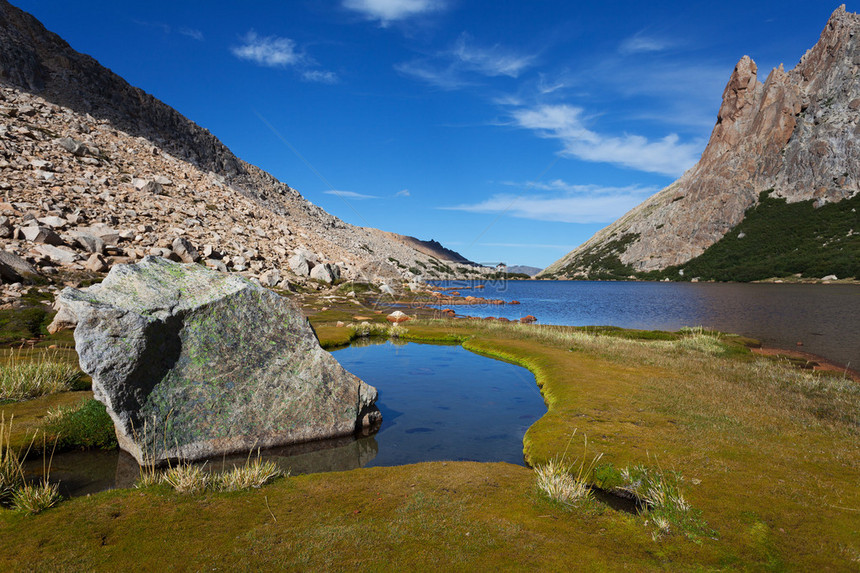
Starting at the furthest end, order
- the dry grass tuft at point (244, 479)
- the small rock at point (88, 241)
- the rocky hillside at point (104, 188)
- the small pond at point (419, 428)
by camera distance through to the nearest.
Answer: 1. the rocky hillside at point (104, 188)
2. the small rock at point (88, 241)
3. the small pond at point (419, 428)
4. the dry grass tuft at point (244, 479)

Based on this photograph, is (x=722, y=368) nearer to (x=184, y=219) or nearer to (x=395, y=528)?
(x=395, y=528)

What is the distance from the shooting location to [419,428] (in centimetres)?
1953

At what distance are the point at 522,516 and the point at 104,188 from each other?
72.0m

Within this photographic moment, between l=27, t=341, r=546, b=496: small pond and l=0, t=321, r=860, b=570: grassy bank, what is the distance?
7.15 ft

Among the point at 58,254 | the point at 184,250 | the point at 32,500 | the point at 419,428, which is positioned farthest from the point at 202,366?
the point at 184,250

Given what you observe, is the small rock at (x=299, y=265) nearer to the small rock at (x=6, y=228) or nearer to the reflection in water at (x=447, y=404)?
the small rock at (x=6, y=228)

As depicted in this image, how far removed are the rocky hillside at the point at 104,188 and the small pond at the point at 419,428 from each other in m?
31.3

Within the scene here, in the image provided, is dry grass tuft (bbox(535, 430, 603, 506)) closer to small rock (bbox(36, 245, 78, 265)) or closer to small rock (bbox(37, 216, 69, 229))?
small rock (bbox(36, 245, 78, 265))

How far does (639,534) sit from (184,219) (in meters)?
73.7

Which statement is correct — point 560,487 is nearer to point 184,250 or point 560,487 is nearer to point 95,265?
point 95,265

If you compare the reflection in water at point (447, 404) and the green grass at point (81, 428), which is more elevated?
the green grass at point (81, 428)

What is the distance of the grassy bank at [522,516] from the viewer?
855 cm

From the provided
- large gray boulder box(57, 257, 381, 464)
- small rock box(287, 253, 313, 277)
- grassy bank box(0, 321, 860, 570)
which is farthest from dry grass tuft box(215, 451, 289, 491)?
small rock box(287, 253, 313, 277)

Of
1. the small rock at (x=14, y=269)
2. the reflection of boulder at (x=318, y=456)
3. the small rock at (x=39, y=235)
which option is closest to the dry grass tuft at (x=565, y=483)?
the reflection of boulder at (x=318, y=456)
